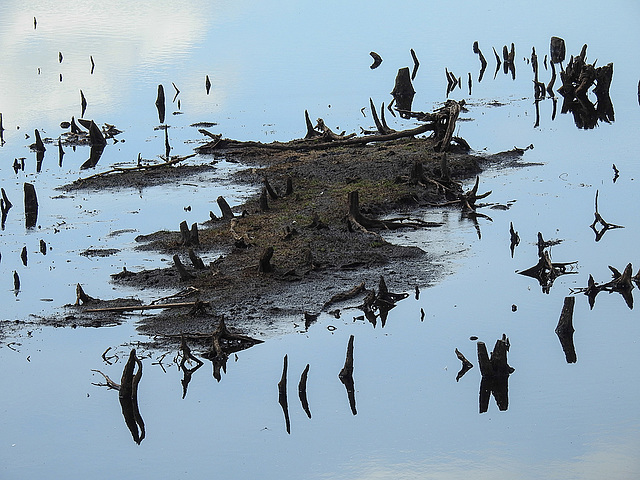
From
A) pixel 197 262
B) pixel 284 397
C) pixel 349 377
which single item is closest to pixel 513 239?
pixel 197 262

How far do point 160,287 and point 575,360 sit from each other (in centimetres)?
743

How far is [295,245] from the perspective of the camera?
20.0 m

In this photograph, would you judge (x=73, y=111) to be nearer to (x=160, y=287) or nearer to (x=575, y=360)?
(x=160, y=287)

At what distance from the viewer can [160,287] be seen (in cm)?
1822

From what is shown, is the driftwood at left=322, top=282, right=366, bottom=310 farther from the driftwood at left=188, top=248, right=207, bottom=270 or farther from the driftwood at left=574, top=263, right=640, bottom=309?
the driftwood at left=574, top=263, right=640, bottom=309

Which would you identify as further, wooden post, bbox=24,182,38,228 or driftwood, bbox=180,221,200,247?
wooden post, bbox=24,182,38,228

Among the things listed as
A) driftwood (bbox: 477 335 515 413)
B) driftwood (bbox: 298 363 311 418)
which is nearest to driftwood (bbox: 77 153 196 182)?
driftwood (bbox: 298 363 311 418)

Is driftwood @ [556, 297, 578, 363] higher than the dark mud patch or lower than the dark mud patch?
lower

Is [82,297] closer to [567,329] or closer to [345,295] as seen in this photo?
[345,295]

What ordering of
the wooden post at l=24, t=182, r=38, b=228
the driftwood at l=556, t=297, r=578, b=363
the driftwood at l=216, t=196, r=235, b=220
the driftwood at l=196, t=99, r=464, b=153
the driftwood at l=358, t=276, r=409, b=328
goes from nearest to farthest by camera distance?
the driftwood at l=556, t=297, r=578, b=363, the driftwood at l=358, t=276, r=409, b=328, the driftwood at l=216, t=196, r=235, b=220, the wooden post at l=24, t=182, r=38, b=228, the driftwood at l=196, t=99, r=464, b=153

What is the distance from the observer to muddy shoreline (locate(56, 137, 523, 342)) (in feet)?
55.5

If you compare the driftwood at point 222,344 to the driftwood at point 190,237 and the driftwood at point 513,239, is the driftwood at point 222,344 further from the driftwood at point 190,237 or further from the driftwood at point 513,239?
the driftwood at point 513,239

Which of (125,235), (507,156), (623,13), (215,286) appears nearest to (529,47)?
(623,13)

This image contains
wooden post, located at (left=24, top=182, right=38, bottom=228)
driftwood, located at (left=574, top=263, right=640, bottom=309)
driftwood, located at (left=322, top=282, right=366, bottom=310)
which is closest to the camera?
driftwood, located at (left=322, top=282, right=366, bottom=310)
